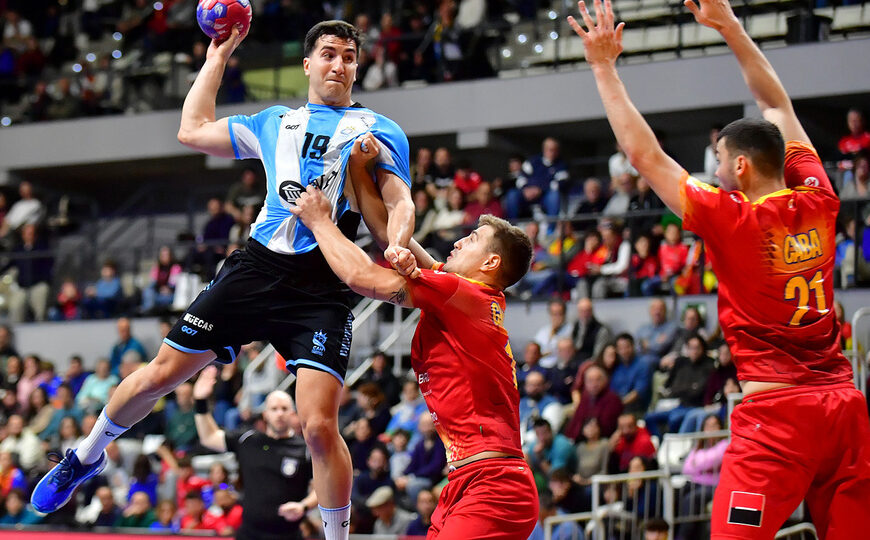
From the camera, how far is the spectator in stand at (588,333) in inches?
437

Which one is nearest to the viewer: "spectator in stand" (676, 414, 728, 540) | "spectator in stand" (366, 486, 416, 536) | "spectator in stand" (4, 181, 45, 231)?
"spectator in stand" (676, 414, 728, 540)

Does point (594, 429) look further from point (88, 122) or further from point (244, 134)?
point (88, 122)

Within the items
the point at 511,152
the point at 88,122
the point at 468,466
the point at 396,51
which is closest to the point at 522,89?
the point at 511,152

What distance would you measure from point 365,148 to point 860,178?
7.71 metres

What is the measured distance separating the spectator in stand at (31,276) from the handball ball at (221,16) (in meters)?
11.7

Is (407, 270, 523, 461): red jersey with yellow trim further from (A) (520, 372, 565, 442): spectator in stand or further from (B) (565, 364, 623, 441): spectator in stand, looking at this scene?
(A) (520, 372, 565, 442): spectator in stand

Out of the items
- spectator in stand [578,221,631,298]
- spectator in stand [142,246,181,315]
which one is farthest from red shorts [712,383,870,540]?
spectator in stand [142,246,181,315]

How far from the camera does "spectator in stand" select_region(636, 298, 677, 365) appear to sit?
10.8 metres

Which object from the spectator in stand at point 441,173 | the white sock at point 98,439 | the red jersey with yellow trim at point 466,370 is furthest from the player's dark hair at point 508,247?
the spectator in stand at point 441,173

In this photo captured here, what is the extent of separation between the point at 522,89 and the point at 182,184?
23.6 feet

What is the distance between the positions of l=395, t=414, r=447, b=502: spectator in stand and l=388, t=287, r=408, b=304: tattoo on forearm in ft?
18.6

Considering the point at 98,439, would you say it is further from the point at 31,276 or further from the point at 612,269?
the point at 31,276

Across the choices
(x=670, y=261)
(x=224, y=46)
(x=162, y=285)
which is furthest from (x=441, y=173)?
(x=224, y=46)

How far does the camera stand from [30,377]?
14438 millimetres
